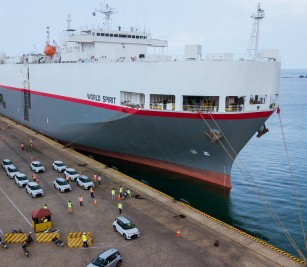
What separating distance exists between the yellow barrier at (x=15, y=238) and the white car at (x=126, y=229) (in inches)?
220

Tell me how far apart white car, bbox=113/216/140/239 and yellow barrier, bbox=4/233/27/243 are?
5589 mm

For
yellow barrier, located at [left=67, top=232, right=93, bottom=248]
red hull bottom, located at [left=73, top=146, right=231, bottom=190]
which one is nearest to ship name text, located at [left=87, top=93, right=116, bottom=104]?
red hull bottom, located at [left=73, top=146, right=231, bottom=190]

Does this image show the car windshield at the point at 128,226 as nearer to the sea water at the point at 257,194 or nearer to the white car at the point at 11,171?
the sea water at the point at 257,194

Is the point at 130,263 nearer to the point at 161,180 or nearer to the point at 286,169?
the point at 161,180

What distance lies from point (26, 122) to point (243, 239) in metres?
48.3

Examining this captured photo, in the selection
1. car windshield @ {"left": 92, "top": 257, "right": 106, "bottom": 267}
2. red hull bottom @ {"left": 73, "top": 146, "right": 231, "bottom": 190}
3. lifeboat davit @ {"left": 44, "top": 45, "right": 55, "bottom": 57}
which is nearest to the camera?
car windshield @ {"left": 92, "top": 257, "right": 106, "bottom": 267}

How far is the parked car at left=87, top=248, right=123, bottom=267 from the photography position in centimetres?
1750

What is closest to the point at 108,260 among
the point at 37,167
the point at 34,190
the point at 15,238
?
the point at 15,238

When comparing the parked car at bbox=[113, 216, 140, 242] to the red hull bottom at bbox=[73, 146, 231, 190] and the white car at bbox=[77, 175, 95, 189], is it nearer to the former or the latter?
the white car at bbox=[77, 175, 95, 189]

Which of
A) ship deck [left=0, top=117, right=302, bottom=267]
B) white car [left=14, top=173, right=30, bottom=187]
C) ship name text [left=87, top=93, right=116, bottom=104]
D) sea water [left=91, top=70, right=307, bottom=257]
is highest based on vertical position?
ship name text [left=87, top=93, right=116, bottom=104]

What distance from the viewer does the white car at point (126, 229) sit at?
2120 cm

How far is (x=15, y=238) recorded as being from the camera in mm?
20672

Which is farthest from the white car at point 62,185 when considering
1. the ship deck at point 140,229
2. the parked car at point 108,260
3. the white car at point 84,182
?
the parked car at point 108,260

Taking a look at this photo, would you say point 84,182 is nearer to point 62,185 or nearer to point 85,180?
point 85,180
